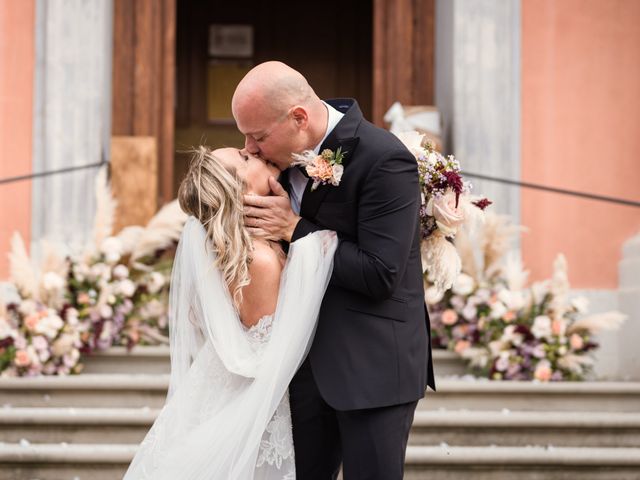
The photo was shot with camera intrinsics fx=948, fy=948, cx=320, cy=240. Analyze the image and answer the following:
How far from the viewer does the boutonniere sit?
2891 millimetres

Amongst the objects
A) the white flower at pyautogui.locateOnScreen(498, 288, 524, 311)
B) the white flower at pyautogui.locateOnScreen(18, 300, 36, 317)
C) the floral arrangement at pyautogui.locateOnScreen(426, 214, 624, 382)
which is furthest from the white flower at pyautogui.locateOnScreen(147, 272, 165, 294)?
the white flower at pyautogui.locateOnScreen(498, 288, 524, 311)

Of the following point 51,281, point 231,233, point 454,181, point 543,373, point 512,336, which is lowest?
point 543,373

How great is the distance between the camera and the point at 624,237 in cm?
671

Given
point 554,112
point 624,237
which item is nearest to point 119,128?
point 554,112

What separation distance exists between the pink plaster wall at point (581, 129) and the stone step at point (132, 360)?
4.57 feet

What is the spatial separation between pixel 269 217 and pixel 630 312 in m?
4.18

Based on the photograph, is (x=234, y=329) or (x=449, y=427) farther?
(x=449, y=427)

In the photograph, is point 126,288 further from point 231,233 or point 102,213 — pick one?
point 231,233

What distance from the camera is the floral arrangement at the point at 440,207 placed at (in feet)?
10.7

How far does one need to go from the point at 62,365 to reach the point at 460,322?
2.47 m

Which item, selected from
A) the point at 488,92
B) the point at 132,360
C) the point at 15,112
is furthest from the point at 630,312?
the point at 15,112

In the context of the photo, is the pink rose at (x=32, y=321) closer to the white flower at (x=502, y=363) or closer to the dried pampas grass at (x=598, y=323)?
the white flower at (x=502, y=363)

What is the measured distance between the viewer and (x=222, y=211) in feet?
9.70

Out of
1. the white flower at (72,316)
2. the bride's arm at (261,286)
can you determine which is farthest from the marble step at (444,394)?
the bride's arm at (261,286)
